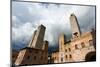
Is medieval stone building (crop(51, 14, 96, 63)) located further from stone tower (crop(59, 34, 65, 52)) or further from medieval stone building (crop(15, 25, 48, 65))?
medieval stone building (crop(15, 25, 48, 65))

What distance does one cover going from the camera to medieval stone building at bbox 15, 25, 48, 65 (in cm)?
262

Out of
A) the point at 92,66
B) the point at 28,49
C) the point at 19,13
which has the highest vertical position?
the point at 19,13

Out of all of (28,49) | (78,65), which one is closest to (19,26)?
(28,49)

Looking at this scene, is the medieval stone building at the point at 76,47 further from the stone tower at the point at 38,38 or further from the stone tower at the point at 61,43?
the stone tower at the point at 38,38

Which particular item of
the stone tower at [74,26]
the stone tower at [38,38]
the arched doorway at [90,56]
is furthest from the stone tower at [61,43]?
the arched doorway at [90,56]

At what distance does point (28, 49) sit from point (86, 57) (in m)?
0.92

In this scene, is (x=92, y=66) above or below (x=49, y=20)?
below

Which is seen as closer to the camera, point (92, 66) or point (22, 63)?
point (22, 63)

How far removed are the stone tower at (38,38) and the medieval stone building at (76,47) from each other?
26 cm

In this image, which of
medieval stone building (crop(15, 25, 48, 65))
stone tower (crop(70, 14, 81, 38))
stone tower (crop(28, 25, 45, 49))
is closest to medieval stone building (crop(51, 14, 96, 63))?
stone tower (crop(70, 14, 81, 38))

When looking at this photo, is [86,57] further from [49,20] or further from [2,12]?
[2,12]

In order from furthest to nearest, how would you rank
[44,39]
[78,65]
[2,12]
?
[78,65]
[44,39]
[2,12]

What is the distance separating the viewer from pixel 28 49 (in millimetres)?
2650

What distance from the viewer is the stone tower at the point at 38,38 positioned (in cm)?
267
